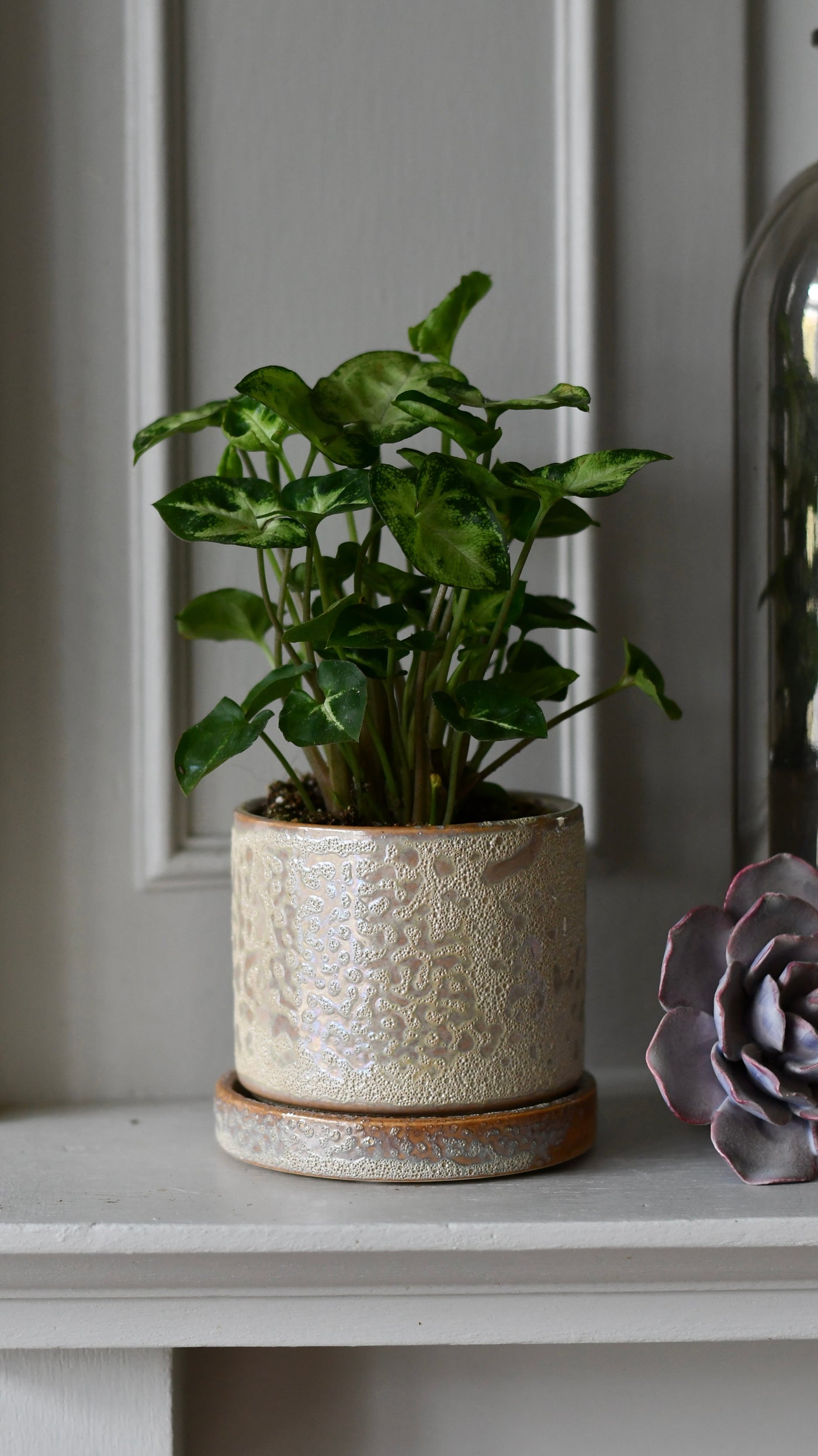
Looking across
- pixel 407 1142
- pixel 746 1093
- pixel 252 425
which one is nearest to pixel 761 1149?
pixel 746 1093

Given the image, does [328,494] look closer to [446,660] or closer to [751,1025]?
[446,660]

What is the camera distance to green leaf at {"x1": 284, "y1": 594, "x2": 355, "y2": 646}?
1.52 ft

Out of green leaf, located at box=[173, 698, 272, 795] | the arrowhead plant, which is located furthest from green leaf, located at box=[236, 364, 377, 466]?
green leaf, located at box=[173, 698, 272, 795]

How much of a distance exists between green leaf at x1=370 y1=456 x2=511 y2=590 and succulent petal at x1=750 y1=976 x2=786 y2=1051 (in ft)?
0.66

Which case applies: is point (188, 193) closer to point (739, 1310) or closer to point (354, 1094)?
point (354, 1094)

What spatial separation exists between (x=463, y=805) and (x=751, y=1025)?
16 centimetres

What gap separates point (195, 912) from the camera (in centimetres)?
63

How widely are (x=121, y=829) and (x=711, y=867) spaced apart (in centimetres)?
32

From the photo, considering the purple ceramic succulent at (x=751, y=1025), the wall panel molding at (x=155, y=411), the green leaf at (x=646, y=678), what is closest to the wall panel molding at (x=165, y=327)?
the wall panel molding at (x=155, y=411)

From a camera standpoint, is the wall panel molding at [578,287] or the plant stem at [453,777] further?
the wall panel molding at [578,287]

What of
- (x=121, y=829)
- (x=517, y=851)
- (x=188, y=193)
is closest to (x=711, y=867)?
(x=517, y=851)

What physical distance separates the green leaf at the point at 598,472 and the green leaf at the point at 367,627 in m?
0.08

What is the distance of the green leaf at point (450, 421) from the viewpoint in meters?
0.44

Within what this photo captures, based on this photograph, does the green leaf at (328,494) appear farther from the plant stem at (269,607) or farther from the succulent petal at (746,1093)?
the succulent petal at (746,1093)
